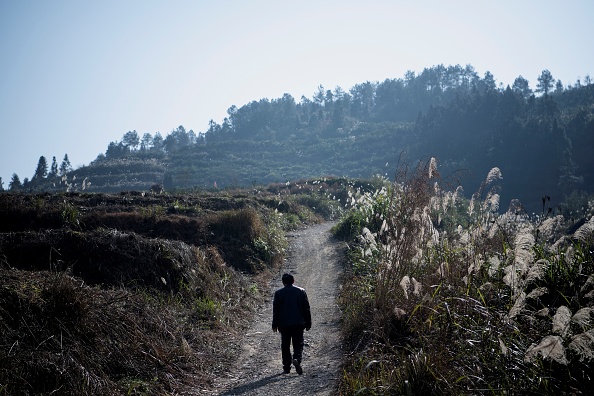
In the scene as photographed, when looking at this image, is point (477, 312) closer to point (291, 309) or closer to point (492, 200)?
point (492, 200)

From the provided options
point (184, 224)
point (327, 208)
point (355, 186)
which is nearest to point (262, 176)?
point (355, 186)

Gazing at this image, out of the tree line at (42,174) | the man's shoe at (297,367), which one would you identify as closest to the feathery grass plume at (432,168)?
the man's shoe at (297,367)

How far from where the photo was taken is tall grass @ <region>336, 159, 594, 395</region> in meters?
3.88

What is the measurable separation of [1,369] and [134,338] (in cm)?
208

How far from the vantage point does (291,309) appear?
25.7ft

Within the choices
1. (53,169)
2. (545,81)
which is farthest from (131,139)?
(545,81)

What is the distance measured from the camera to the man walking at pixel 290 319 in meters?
7.76

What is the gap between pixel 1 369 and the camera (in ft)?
17.1

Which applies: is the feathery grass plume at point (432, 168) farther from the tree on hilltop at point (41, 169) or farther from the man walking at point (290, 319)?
the tree on hilltop at point (41, 169)

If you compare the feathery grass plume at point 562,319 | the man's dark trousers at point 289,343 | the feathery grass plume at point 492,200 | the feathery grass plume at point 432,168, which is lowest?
the man's dark trousers at point 289,343

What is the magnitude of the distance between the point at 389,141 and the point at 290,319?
9874cm

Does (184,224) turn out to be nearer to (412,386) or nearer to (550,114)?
(412,386)

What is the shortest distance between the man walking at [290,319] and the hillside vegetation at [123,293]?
49.7 inches

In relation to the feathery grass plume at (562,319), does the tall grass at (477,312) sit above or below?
below
